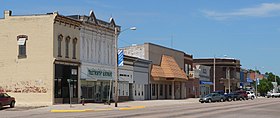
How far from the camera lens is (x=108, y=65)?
184 feet

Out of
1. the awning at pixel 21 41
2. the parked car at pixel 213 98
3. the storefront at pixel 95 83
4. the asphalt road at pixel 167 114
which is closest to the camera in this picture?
the asphalt road at pixel 167 114

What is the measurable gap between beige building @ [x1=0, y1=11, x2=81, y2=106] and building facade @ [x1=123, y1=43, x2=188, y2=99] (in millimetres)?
22047

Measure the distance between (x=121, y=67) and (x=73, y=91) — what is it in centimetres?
1179

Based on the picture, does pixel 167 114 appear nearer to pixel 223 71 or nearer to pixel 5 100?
pixel 5 100

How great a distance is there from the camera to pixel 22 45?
46062 millimetres

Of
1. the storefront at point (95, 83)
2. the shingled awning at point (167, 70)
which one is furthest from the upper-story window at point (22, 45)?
the shingled awning at point (167, 70)

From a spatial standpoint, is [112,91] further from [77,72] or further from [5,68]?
[5,68]

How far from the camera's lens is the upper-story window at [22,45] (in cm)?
4581

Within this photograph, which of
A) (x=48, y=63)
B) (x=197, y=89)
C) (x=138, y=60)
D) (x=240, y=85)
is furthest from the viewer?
(x=240, y=85)

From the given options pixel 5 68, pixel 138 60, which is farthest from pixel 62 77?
pixel 138 60

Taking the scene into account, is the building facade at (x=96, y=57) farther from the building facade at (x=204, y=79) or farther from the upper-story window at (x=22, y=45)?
Answer: the building facade at (x=204, y=79)

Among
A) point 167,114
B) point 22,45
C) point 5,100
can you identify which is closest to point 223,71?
point 22,45

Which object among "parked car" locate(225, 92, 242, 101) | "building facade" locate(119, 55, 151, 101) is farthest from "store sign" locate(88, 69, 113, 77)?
"parked car" locate(225, 92, 242, 101)

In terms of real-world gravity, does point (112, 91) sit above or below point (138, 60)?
below
